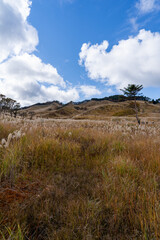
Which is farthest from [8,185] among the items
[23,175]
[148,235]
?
[148,235]

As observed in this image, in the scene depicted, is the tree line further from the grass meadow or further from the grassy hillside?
the grass meadow

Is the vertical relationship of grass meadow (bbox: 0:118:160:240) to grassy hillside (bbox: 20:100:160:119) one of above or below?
below

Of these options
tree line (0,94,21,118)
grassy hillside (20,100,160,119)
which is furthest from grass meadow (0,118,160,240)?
tree line (0,94,21,118)

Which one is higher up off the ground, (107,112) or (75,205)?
(107,112)

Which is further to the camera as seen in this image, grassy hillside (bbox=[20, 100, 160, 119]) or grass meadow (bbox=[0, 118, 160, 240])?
grassy hillside (bbox=[20, 100, 160, 119])

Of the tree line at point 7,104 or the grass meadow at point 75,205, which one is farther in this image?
the tree line at point 7,104

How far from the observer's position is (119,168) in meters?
2.22

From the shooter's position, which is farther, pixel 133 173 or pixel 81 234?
pixel 133 173

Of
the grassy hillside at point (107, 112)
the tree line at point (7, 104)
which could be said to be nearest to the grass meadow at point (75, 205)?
the grassy hillside at point (107, 112)

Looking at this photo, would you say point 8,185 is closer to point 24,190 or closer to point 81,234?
point 24,190

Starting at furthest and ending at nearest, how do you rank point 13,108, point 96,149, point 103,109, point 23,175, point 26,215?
point 103,109
point 13,108
point 96,149
point 23,175
point 26,215

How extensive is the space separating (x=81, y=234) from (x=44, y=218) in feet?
1.48

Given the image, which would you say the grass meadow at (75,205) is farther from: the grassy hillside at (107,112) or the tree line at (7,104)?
the tree line at (7,104)

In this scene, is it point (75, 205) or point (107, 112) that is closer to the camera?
point (75, 205)
